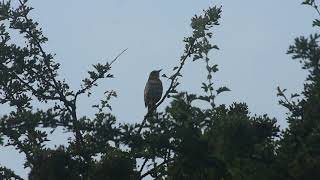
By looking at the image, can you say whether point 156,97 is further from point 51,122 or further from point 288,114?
point 288,114

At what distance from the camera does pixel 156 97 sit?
14.1m

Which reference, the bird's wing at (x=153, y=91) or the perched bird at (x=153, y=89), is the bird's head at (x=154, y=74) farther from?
the bird's wing at (x=153, y=91)

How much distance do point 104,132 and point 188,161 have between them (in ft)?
7.16

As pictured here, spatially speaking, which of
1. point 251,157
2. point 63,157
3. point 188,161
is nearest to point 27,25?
point 63,157

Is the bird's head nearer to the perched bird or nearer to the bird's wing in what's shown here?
the perched bird

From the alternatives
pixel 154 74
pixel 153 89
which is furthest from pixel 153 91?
pixel 154 74

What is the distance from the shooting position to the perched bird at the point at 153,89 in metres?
14.1

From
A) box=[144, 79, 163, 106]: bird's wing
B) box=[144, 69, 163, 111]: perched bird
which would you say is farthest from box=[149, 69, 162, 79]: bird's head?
box=[144, 79, 163, 106]: bird's wing

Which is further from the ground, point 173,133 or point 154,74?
point 154,74

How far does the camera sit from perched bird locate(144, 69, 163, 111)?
14115mm

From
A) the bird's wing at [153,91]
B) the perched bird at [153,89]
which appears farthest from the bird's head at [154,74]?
the bird's wing at [153,91]

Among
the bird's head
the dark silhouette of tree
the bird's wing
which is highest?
the bird's head

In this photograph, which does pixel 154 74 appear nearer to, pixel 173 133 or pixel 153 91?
pixel 153 91

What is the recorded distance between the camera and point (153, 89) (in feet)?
47.5
